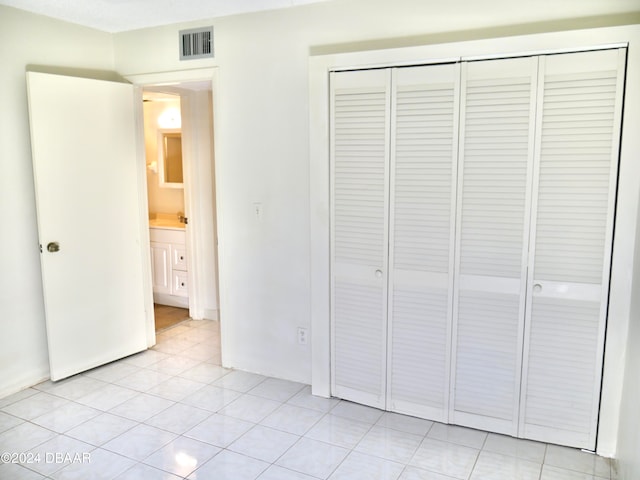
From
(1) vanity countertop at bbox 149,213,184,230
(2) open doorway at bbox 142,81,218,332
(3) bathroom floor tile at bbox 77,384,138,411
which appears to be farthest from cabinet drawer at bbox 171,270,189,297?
(3) bathroom floor tile at bbox 77,384,138,411

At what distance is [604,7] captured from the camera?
2428mm

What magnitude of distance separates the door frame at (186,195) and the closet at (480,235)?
3.73ft

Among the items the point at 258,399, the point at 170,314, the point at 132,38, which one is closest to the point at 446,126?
the point at 258,399

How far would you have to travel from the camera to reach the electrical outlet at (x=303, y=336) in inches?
132

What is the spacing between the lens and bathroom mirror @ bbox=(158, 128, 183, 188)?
5.26 meters

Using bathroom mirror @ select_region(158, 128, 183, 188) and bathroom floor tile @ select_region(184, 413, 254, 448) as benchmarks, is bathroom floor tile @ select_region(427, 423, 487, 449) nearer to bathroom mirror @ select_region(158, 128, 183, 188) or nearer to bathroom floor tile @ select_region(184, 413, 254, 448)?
bathroom floor tile @ select_region(184, 413, 254, 448)

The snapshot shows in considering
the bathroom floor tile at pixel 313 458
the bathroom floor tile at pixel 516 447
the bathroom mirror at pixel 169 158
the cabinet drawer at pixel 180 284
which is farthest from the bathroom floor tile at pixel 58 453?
the bathroom mirror at pixel 169 158

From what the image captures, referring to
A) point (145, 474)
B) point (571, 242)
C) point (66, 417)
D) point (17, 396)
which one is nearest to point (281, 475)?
point (145, 474)

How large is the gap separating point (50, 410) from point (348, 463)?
1860 millimetres

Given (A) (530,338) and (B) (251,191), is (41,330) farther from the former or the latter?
(A) (530,338)

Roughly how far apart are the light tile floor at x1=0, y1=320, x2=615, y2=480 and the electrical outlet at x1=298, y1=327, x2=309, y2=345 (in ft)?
0.98

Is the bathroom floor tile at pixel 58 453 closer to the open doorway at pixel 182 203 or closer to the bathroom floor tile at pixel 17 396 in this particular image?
the bathroom floor tile at pixel 17 396

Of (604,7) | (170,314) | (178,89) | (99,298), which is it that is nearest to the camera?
(604,7)

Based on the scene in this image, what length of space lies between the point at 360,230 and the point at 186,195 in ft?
7.46
